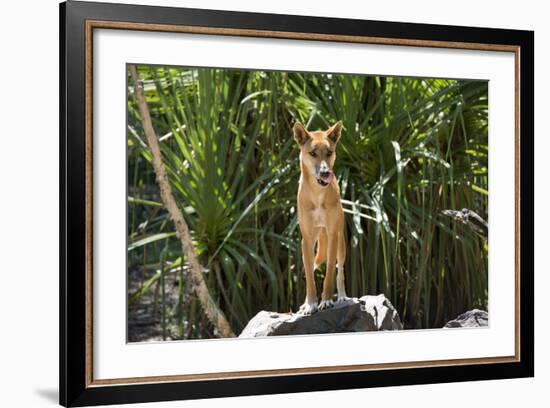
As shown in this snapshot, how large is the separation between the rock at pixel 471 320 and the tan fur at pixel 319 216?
366mm

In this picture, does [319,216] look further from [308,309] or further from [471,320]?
[471,320]

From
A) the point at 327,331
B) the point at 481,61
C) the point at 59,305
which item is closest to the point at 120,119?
the point at 59,305

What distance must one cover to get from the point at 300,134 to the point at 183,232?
44 cm

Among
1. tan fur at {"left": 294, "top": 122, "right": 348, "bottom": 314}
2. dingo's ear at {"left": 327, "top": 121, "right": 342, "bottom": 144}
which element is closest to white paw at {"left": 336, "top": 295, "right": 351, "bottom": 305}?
tan fur at {"left": 294, "top": 122, "right": 348, "bottom": 314}

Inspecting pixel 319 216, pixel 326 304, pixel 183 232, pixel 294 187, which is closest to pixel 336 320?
pixel 326 304

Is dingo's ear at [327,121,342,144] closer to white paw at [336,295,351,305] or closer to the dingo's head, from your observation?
the dingo's head

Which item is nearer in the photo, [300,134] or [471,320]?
[300,134]

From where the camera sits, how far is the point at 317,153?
288cm

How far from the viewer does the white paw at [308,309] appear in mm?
2854

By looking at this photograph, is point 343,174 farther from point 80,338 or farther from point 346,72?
point 80,338

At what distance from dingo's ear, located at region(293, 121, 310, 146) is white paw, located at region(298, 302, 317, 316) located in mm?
467

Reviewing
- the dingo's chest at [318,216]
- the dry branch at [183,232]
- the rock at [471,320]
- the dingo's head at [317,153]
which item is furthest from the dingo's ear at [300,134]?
the rock at [471,320]

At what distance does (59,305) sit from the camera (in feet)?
8.20

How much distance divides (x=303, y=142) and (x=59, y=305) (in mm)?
855
